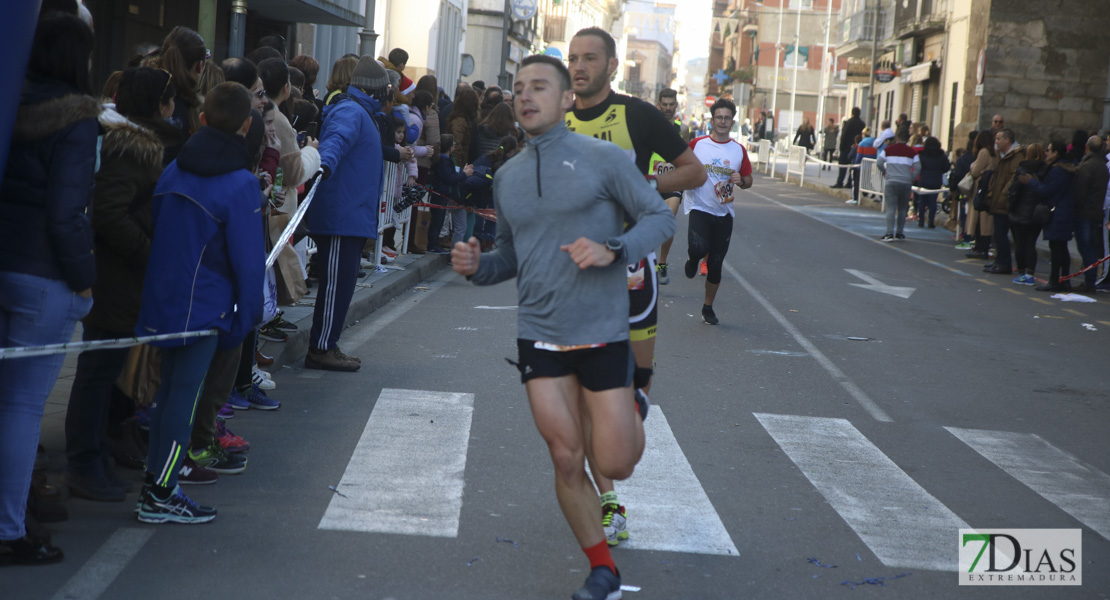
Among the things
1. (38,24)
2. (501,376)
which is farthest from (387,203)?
(38,24)

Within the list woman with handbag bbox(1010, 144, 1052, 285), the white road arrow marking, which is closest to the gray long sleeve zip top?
the white road arrow marking

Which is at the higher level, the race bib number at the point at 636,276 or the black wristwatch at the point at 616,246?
the black wristwatch at the point at 616,246

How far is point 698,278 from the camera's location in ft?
48.9

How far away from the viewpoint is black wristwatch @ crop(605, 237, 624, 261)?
390 cm

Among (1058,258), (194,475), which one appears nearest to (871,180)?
(1058,258)

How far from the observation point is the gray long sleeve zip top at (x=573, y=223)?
13.3 ft

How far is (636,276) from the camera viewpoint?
15.9 ft

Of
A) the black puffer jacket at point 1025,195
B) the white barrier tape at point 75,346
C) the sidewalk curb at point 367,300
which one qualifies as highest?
the black puffer jacket at point 1025,195

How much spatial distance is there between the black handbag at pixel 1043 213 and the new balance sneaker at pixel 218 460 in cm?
1323

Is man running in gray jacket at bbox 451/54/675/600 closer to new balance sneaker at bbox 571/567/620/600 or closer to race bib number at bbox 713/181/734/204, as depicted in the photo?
new balance sneaker at bbox 571/567/620/600

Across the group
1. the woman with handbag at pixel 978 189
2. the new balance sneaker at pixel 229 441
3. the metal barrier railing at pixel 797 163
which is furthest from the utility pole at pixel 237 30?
Answer: the metal barrier railing at pixel 797 163

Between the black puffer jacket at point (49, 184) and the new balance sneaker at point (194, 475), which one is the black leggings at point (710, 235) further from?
the black puffer jacket at point (49, 184)

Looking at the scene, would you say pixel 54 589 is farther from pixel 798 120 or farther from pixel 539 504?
pixel 798 120

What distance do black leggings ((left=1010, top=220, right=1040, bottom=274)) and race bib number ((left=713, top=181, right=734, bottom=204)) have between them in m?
7.56
